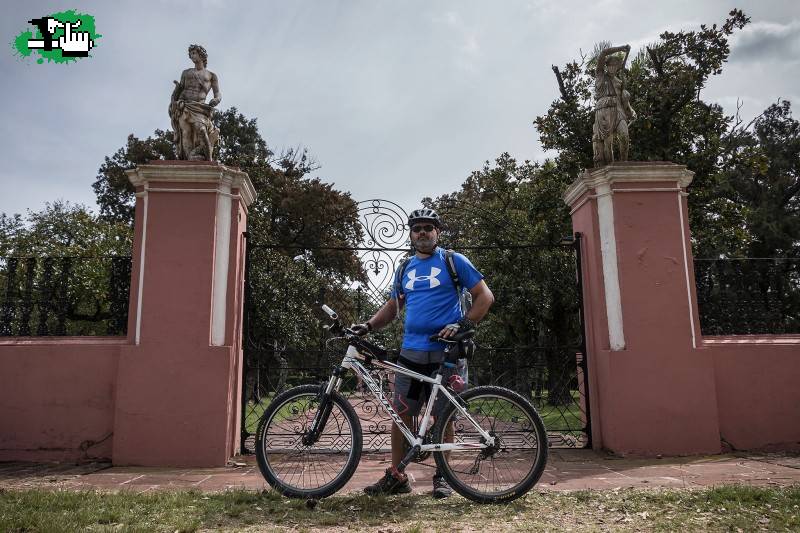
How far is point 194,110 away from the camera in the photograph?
18.2 feet

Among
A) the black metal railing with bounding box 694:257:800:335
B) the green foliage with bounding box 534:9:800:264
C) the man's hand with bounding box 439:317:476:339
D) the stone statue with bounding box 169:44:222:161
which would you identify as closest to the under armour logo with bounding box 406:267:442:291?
the man's hand with bounding box 439:317:476:339

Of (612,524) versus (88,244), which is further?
Result: (88,244)

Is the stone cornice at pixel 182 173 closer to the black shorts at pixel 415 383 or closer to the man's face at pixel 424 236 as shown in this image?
the man's face at pixel 424 236

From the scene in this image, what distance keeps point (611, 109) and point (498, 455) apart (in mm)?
4138

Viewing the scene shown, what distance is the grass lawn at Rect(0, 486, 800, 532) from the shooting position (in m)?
2.85

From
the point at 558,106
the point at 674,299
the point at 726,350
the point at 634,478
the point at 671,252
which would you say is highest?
the point at 558,106

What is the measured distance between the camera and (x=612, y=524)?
2.92 m

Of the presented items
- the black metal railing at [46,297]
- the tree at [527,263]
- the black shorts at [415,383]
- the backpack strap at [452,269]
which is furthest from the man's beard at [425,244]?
the tree at [527,263]

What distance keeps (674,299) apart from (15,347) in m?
6.42

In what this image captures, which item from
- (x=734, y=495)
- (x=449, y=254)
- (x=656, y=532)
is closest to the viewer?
(x=656, y=532)

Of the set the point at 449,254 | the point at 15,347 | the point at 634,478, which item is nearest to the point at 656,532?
the point at 634,478

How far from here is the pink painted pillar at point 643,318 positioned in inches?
204

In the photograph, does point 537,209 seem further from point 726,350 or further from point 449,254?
point 449,254

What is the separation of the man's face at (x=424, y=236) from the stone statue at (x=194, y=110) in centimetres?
283
